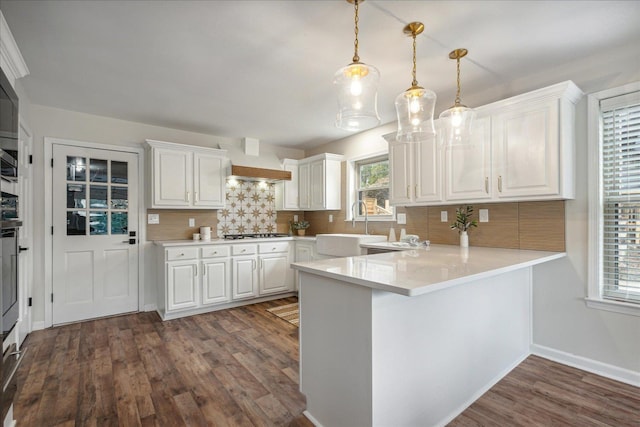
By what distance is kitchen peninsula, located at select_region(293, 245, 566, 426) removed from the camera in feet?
4.82

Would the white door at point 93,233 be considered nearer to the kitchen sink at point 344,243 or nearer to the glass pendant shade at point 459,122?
the kitchen sink at point 344,243

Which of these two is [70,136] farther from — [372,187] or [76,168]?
[372,187]

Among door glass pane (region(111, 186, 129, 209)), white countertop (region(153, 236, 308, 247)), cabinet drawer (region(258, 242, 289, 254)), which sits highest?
door glass pane (region(111, 186, 129, 209))

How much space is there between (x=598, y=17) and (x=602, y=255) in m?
1.67

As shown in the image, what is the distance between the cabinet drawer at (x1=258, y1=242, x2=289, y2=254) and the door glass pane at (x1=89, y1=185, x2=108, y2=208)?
76.9 inches

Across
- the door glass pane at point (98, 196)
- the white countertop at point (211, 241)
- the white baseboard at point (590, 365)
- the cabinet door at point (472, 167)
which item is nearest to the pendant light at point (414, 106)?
the cabinet door at point (472, 167)

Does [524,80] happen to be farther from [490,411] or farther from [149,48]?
[149,48]

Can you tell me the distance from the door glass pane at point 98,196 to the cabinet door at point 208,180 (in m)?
1.00

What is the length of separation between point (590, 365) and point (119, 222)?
490cm

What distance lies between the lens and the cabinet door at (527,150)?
7.70ft

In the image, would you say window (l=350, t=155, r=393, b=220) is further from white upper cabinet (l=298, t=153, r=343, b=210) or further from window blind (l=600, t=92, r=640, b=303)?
window blind (l=600, t=92, r=640, b=303)

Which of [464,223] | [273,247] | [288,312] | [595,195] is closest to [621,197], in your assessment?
[595,195]

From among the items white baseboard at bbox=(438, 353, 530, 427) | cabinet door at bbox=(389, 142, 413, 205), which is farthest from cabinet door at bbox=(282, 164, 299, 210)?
white baseboard at bbox=(438, 353, 530, 427)

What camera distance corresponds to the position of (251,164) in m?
4.84
